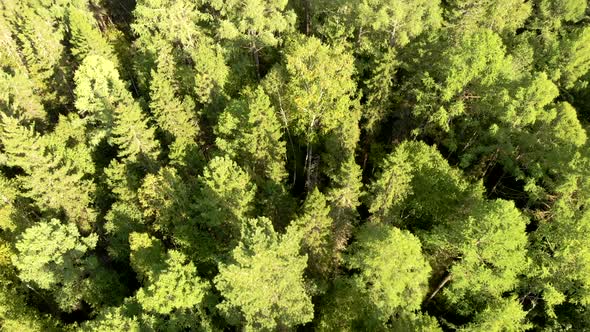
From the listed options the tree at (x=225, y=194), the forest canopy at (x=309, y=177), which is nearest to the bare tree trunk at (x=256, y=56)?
the forest canopy at (x=309, y=177)

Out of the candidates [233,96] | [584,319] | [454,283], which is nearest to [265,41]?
[233,96]

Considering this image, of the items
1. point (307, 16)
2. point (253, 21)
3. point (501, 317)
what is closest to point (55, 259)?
point (253, 21)

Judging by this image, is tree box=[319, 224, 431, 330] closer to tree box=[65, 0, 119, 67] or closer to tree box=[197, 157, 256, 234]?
tree box=[197, 157, 256, 234]

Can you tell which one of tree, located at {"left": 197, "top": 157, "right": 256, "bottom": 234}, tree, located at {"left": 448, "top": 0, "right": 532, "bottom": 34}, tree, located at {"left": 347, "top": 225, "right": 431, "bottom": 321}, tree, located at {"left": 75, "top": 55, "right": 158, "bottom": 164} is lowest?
tree, located at {"left": 75, "top": 55, "right": 158, "bottom": 164}

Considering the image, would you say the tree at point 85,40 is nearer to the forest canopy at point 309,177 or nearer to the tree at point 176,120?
the forest canopy at point 309,177

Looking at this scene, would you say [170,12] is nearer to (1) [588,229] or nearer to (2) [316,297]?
(2) [316,297]

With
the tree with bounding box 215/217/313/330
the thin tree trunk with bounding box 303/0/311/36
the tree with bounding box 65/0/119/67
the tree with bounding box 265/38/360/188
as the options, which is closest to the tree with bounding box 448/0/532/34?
the tree with bounding box 265/38/360/188

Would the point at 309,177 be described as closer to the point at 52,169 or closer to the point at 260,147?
the point at 260,147
